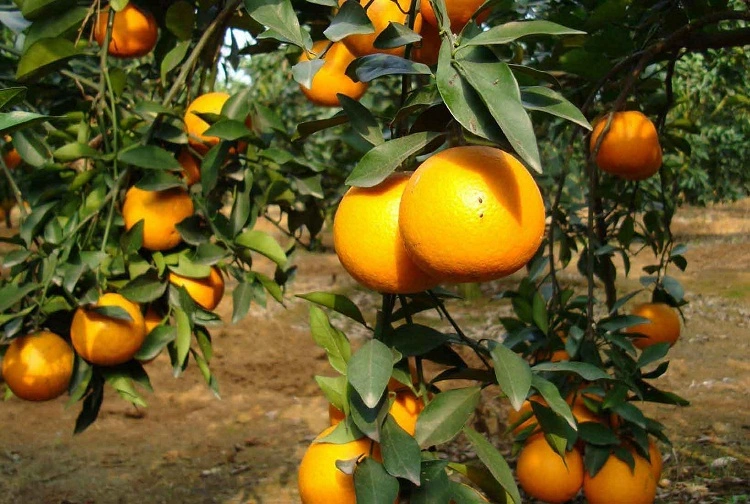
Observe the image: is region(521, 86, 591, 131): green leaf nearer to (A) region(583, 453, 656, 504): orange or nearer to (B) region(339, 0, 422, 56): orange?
(B) region(339, 0, 422, 56): orange

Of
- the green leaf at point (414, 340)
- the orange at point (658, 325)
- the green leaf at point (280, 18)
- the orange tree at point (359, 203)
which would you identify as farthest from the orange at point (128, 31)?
the orange at point (658, 325)

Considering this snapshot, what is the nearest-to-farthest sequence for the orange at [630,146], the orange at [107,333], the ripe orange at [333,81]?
1. the ripe orange at [333,81]
2. the orange at [107,333]
3. the orange at [630,146]

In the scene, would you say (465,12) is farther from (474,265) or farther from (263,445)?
(263,445)

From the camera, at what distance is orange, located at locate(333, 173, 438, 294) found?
0.69 m

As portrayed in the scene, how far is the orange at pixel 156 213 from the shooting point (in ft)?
4.12

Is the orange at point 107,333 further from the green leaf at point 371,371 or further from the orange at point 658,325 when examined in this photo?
the orange at point 658,325

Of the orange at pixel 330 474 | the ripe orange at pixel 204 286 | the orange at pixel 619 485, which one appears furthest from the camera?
the orange at pixel 619 485

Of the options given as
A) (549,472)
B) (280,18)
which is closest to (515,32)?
(280,18)

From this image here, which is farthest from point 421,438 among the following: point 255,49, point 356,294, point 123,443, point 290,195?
point 356,294

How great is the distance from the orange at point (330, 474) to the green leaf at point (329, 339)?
8 cm

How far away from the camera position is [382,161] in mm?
666

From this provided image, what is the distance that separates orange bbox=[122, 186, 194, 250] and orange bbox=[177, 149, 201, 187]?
0.06 m

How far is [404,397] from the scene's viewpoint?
32.5 inches

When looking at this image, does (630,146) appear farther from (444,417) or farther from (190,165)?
(444,417)
